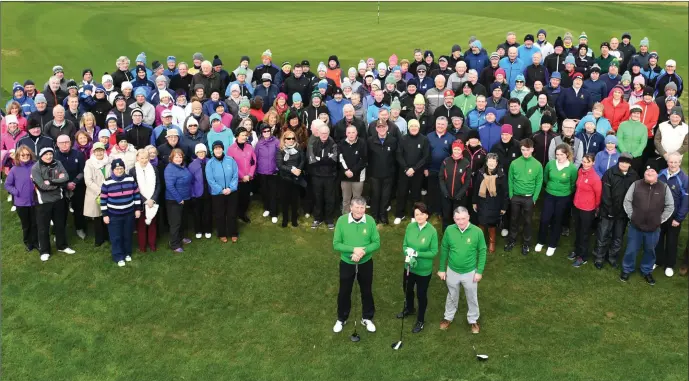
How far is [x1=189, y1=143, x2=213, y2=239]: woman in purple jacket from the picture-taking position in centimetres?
941

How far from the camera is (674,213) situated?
337 inches

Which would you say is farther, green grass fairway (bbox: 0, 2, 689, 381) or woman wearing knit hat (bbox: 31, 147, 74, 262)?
woman wearing knit hat (bbox: 31, 147, 74, 262)

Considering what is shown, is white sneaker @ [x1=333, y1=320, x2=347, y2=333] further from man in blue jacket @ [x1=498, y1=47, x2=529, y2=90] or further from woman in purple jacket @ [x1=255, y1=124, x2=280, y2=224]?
man in blue jacket @ [x1=498, y1=47, x2=529, y2=90]

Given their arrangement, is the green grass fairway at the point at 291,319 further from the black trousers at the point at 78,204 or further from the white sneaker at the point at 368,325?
the black trousers at the point at 78,204

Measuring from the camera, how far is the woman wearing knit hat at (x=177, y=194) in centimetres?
912

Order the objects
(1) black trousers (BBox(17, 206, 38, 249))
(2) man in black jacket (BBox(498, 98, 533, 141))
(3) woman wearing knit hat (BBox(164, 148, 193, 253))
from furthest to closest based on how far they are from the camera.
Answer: (2) man in black jacket (BBox(498, 98, 533, 141))
(1) black trousers (BBox(17, 206, 38, 249))
(3) woman wearing knit hat (BBox(164, 148, 193, 253))

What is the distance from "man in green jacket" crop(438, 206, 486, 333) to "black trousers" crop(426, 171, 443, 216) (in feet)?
9.93

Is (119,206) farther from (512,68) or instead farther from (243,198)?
(512,68)

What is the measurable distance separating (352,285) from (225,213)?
3364 mm

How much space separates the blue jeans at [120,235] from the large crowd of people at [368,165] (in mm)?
22

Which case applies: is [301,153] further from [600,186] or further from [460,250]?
[600,186]

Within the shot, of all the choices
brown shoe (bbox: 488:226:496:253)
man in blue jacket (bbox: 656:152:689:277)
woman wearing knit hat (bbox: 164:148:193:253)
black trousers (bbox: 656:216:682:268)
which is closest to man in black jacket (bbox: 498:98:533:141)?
brown shoe (bbox: 488:226:496:253)

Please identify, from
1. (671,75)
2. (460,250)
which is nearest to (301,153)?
(460,250)

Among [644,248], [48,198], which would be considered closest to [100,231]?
[48,198]
